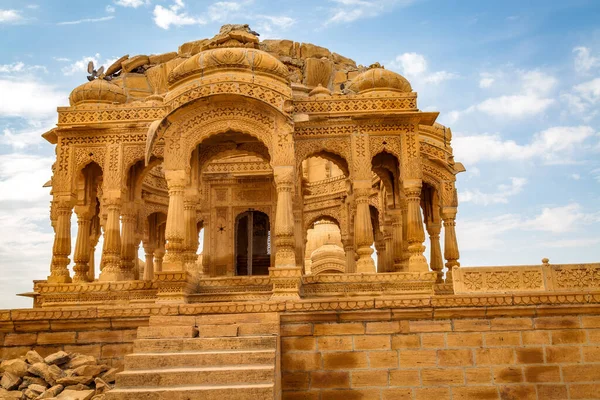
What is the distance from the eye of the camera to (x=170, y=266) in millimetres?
11094

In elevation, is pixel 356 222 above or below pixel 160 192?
below

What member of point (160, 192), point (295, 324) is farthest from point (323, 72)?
point (295, 324)

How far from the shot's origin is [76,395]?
22.5ft

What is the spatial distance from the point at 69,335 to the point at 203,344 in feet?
7.44

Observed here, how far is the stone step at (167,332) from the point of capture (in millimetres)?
7746

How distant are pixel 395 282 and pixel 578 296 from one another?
157 inches

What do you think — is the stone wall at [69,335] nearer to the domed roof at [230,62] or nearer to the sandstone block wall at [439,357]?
the sandstone block wall at [439,357]

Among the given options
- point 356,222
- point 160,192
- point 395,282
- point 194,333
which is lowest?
point 194,333

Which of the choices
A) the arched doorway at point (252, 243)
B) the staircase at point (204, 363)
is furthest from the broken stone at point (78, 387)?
the arched doorway at point (252, 243)

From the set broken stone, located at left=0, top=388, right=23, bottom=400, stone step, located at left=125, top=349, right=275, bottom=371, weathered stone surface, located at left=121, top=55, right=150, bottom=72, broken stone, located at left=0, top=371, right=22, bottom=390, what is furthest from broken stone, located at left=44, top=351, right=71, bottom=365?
weathered stone surface, located at left=121, top=55, right=150, bottom=72

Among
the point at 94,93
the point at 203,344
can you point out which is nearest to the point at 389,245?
the point at 94,93

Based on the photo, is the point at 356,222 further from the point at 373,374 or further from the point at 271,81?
the point at 373,374

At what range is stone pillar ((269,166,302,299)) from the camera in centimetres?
1094

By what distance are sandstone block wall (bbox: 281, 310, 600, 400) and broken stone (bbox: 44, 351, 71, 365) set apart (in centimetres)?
282
